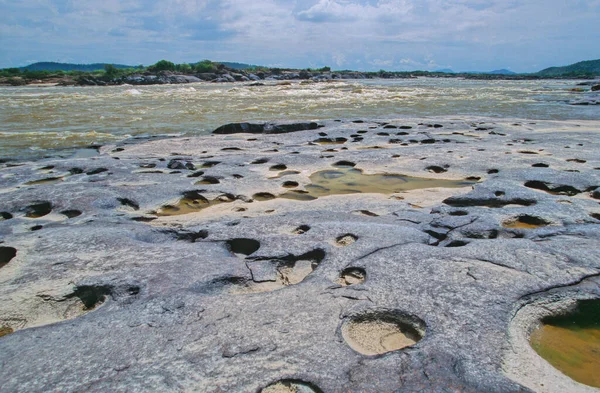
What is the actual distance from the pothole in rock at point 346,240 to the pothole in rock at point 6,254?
3021 millimetres

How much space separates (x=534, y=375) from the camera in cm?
216

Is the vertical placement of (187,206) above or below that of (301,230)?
below

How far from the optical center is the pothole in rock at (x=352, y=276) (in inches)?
125

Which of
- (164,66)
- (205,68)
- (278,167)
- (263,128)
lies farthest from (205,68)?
(278,167)

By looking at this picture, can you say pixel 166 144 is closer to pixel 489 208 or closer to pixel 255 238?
pixel 255 238

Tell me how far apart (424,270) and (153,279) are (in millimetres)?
2142

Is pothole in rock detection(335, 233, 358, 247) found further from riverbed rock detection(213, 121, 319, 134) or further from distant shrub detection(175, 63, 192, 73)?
distant shrub detection(175, 63, 192, 73)

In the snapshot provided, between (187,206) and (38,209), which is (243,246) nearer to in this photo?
(187,206)

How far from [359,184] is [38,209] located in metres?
4.52

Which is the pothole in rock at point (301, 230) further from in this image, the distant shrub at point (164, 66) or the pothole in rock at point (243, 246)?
the distant shrub at point (164, 66)

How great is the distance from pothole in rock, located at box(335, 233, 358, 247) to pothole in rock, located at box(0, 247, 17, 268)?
3.02 metres

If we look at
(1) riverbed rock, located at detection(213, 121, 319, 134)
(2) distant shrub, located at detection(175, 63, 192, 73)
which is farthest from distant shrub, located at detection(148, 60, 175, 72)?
(1) riverbed rock, located at detection(213, 121, 319, 134)

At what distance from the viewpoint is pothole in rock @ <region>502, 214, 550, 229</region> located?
14.5 ft

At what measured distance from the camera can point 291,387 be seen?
2135mm
